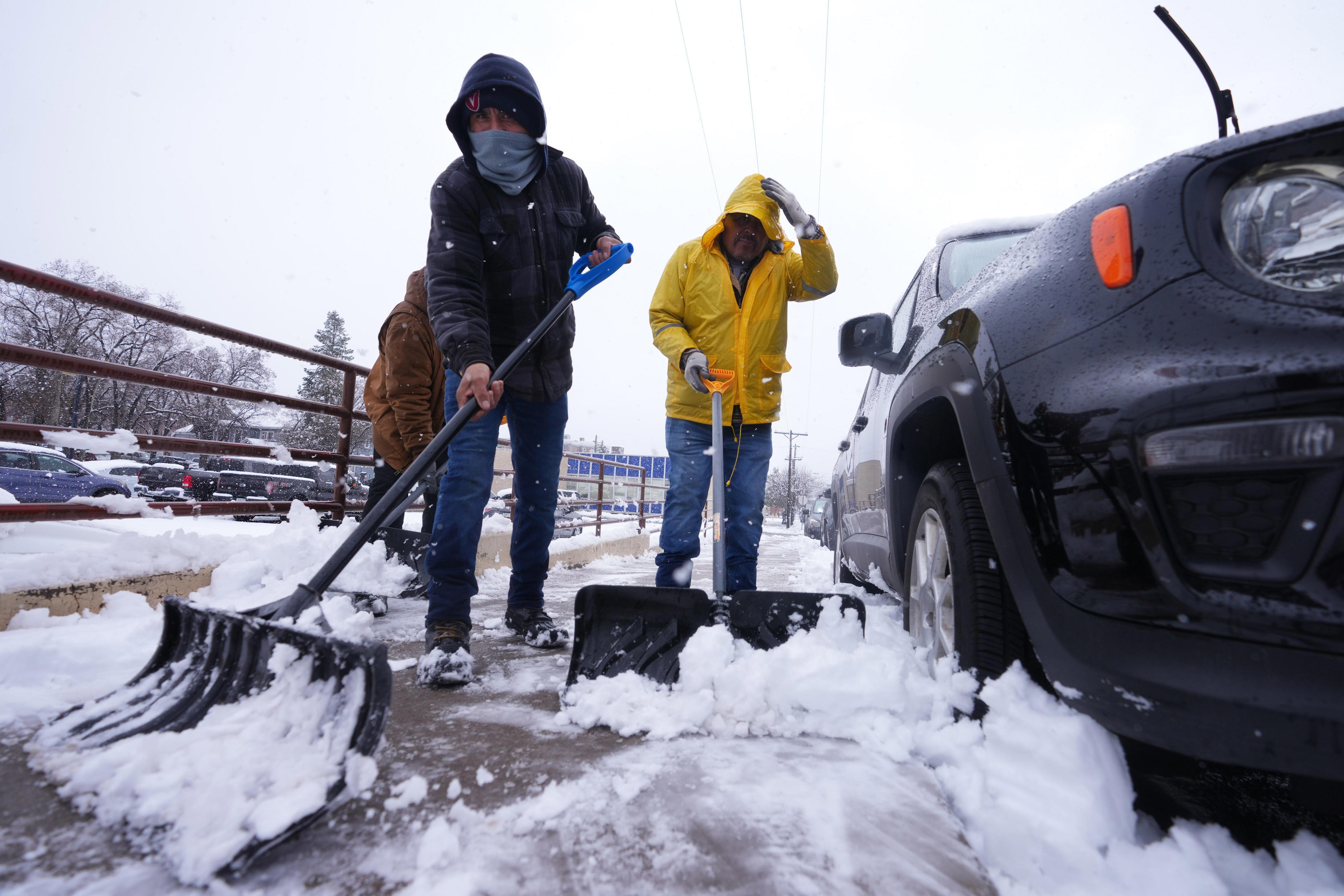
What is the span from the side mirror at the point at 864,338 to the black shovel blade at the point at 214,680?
1689mm

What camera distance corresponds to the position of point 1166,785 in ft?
3.76

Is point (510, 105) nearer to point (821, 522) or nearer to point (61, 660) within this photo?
point (61, 660)

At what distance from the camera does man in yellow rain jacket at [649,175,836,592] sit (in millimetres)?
2582

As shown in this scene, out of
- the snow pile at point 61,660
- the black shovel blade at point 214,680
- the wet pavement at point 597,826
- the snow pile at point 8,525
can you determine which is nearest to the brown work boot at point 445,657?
the wet pavement at point 597,826

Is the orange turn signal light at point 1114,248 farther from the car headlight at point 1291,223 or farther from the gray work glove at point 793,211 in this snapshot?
the gray work glove at point 793,211

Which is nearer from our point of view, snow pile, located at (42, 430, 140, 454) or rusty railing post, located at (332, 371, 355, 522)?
snow pile, located at (42, 430, 140, 454)

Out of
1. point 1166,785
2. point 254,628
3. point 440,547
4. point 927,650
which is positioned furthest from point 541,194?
point 1166,785

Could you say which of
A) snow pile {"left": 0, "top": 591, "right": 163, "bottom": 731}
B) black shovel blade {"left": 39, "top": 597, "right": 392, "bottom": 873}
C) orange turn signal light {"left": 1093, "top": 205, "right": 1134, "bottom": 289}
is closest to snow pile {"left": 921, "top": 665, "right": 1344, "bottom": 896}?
orange turn signal light {"left": 1093, "top": 205, "right": 1134, "bottom": 289}

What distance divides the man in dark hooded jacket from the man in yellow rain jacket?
1.33 feet

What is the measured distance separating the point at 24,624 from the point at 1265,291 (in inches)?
131

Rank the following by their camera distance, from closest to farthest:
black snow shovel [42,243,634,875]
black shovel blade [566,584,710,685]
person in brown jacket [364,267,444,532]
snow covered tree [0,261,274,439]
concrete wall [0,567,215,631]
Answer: black snow shovel [42,243,634,875] < black shovel blade [566,584,710,685] < concrete wall [0,567,215,631] < person in brown jacket [364,267,444,532] < snow covered tree [0,261,274,439]

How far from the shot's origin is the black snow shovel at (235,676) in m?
1.13

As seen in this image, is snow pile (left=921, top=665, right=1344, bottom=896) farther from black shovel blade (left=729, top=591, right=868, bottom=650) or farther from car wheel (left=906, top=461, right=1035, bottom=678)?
black shovel blade (left=729, top=591, right=868, bottom=650)

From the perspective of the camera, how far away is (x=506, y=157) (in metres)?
2.29
